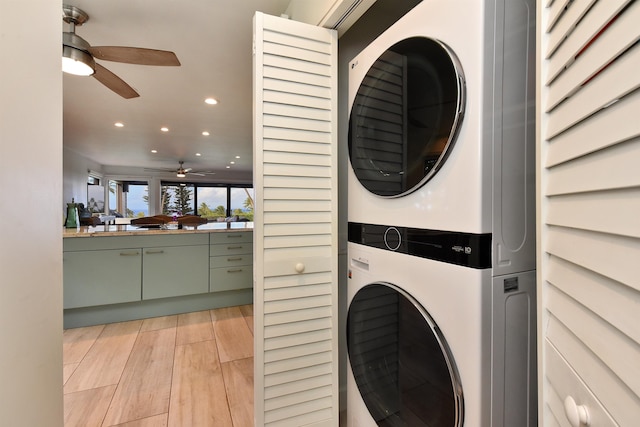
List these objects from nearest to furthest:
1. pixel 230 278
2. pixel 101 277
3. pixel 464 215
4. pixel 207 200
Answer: pixel 464 215 < pixel 101 277 < pixel 230 278 < pixel 207 200

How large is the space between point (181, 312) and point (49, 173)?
2691 mm

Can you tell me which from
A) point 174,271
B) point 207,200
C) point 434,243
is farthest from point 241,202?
point 434,243

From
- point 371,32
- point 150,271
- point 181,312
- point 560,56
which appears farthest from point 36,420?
point 181,312

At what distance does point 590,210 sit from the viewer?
376mm

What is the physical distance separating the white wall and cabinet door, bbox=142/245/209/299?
7.45 ft

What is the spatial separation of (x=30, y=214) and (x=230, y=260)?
259 centimetres

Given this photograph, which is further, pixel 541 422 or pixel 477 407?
pixel 477 407

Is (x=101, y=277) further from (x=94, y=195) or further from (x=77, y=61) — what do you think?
(x=94, y=195)

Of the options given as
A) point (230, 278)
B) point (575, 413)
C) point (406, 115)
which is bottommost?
point (230, 278)

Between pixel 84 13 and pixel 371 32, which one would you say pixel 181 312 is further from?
pixel 371 32

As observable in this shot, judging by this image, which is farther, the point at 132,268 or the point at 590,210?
the point at 132,268

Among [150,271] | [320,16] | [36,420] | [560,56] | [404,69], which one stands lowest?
[150,271]

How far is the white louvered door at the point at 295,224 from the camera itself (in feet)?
3.86

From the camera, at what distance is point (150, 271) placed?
263 centimetres
